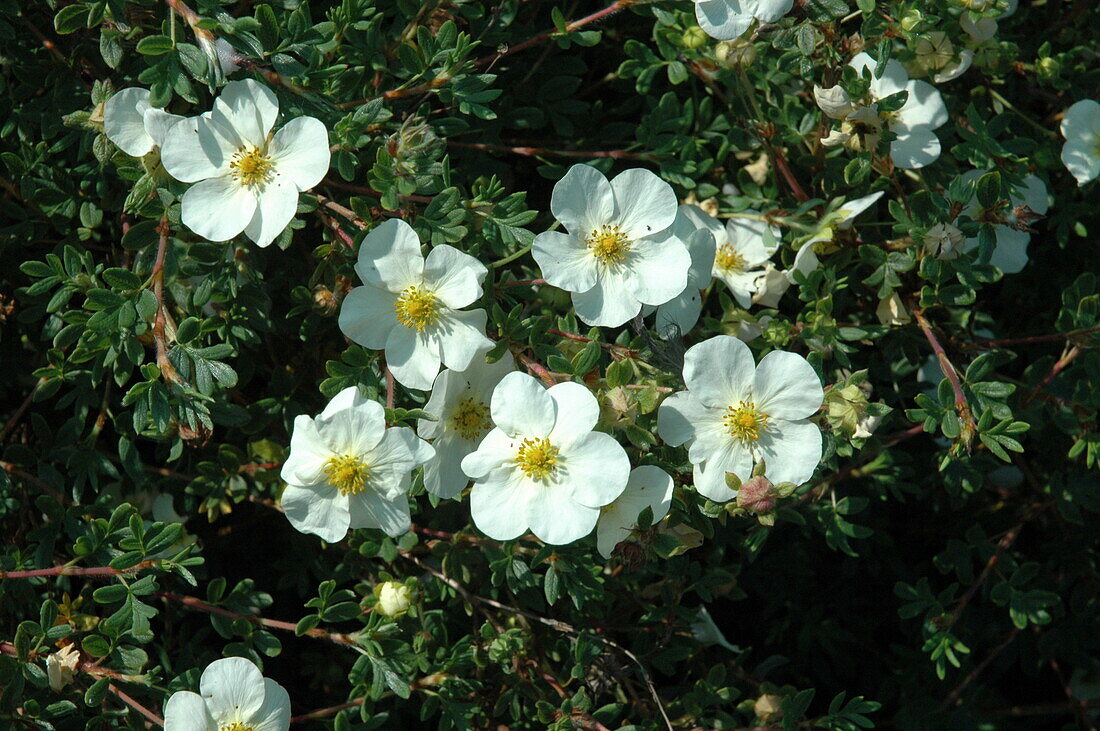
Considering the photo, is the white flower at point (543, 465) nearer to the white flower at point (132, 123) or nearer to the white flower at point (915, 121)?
the white flower at point (132, 123)

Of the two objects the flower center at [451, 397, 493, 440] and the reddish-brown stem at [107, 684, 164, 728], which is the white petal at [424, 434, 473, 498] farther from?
the reddish-brown stem at [107, 684, 164, 728]

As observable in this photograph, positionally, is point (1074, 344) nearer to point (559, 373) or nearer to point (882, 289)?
point (882, 289)

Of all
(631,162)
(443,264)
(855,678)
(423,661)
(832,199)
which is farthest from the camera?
(855,678)

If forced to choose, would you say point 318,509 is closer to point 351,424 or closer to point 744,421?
point 351,424

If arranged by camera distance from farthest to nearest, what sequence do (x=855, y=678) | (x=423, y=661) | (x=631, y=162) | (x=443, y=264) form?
(x=855, y=678), (x=631, y=162), (x=423, y=661), (x=443, y=264)

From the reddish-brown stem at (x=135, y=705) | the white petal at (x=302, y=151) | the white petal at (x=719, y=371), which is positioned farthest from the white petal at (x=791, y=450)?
the reddish-brown stem at (x=135, y=705)

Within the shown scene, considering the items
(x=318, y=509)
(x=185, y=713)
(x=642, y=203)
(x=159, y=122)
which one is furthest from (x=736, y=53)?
(x=185, y=713)

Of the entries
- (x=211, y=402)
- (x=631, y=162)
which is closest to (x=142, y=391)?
(x=211, y=402)

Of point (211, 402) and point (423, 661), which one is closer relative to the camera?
point (211, 402)
